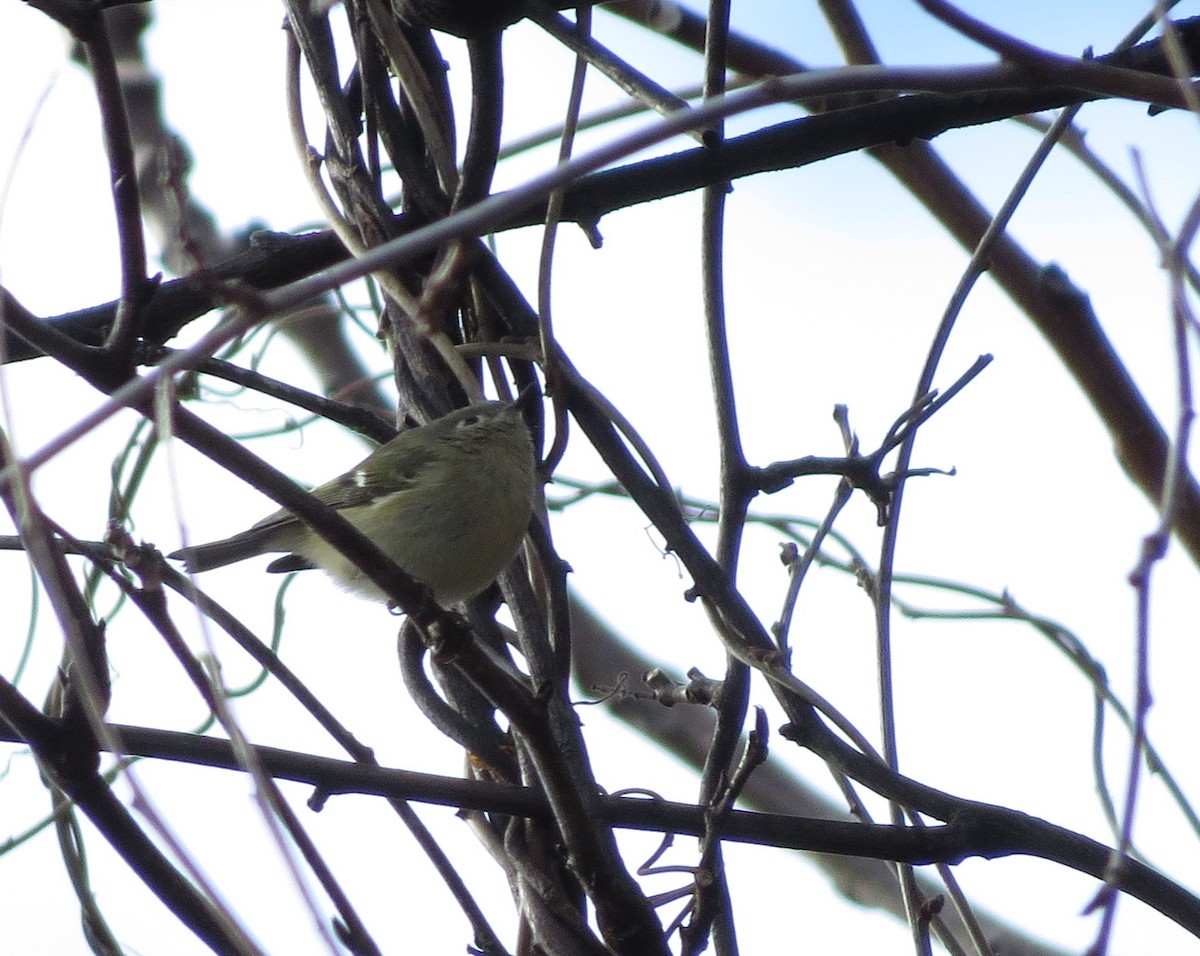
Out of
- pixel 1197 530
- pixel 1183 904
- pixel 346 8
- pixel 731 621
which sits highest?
pixel 346 8

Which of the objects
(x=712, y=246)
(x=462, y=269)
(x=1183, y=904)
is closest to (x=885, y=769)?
(x=1183, y=904)

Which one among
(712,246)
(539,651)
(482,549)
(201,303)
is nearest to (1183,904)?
(539,651)

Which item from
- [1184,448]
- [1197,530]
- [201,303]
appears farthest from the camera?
[1197,530]

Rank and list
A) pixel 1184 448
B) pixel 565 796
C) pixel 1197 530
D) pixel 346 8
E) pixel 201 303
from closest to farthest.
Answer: pixel 1184 448
pixel 565 796
pixel 201 303
pixel 1197 530
pixel 346 8

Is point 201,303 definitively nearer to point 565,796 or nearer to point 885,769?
point 565,796

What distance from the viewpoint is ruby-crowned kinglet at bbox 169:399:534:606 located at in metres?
3.05

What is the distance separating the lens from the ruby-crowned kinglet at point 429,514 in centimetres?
305

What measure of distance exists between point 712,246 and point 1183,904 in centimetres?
109

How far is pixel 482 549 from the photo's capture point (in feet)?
10.0

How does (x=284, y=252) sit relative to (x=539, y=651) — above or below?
above

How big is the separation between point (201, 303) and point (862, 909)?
2.43 meters

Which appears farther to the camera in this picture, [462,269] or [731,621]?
[731,621]

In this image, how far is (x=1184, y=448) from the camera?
87 cm

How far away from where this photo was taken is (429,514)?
11.5 ft
